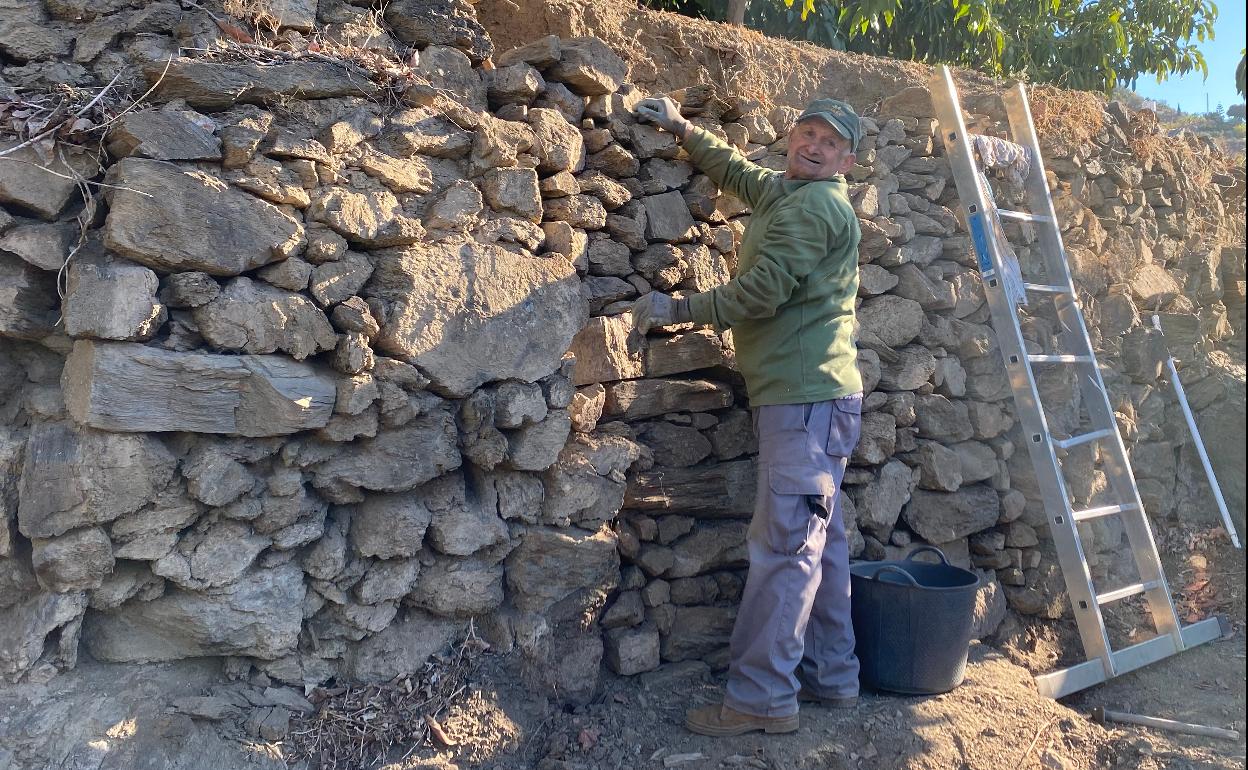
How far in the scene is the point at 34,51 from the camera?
246cm

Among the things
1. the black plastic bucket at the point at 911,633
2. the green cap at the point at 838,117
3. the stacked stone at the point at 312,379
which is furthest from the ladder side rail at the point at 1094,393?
the stacked stone at the point at 312,379

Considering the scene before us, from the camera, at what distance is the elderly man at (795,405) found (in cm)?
294

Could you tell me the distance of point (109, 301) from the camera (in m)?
2.33

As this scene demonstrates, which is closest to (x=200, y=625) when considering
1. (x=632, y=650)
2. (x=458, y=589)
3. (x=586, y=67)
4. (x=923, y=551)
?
(x=458, y=589)

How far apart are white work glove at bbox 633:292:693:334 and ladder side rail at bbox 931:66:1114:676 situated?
1584 mm

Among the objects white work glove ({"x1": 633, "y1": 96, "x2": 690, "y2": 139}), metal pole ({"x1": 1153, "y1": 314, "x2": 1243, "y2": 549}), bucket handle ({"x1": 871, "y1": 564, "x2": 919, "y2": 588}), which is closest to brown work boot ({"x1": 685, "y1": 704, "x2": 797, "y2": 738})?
bucket handle ({"x1": 871, "y1": 564, "x2": 919, "y2": 588})

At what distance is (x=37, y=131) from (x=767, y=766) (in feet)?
8.65

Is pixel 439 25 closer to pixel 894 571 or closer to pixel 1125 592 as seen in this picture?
pixel 894 571

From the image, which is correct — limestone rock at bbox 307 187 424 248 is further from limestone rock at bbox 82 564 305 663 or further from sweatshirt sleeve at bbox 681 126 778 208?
sweatshirt sleeve at bbox 681 126 778 208

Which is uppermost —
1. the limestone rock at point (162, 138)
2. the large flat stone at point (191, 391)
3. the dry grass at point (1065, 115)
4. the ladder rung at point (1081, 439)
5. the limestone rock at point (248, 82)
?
the dry grass at point (1065, 115)

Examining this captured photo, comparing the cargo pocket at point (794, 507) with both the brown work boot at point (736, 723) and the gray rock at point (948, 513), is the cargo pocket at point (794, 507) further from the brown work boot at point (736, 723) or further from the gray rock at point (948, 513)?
the gray rock at point (948, 513)

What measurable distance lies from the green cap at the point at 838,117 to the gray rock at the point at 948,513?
59.9 inches

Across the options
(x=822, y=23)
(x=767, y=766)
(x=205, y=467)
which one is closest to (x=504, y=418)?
(x=205, y=467)

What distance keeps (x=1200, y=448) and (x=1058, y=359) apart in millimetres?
1501
